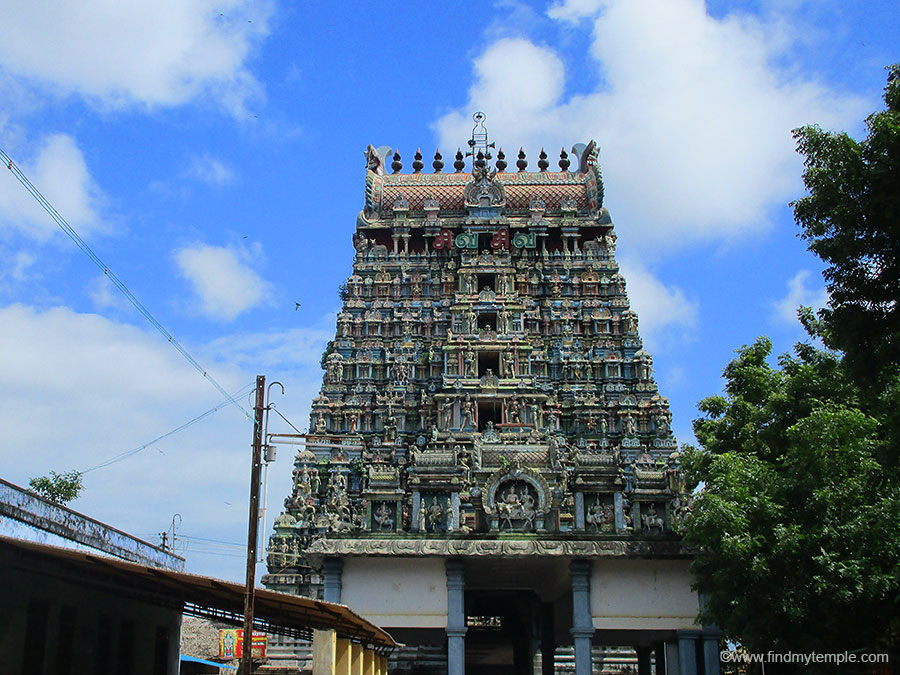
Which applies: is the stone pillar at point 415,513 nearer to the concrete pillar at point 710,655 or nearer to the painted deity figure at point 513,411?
the concrete pillar at point 710,655

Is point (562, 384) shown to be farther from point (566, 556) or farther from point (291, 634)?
point (291, 634)

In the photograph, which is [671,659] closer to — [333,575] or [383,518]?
[383,518]

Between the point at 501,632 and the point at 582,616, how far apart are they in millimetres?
17020

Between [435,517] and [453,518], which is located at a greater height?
[435,517]

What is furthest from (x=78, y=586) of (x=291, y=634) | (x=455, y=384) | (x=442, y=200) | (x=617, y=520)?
(x=442, y=200)

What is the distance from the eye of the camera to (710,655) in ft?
85.9

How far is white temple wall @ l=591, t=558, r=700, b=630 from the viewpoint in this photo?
2666 cm

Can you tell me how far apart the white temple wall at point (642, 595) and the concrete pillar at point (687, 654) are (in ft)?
1.11

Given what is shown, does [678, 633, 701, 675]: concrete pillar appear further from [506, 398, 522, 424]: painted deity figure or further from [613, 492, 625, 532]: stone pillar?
[506, 398, 522, 424]: painted deity figure

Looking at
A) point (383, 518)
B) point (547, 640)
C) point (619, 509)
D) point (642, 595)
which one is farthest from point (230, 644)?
point (642, 595)

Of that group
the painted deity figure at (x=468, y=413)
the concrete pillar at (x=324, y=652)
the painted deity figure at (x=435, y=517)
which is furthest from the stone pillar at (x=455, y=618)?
the painted deity figure at (x=468, y=413)

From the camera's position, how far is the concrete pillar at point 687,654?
25.9m

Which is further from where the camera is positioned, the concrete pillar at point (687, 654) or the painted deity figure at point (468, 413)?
the painted deity figure at point (468, 413)

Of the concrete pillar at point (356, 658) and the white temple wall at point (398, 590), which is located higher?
the white temple wall at point (398, 590)
